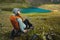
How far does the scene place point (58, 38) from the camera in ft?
29.4

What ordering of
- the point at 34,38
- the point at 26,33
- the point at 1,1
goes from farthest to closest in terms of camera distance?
the point at 1,1 < the point at 26,33 < the point at 34,38

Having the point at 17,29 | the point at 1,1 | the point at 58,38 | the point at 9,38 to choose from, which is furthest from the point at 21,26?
the point at 1,1

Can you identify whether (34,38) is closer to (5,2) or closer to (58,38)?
(58,38)

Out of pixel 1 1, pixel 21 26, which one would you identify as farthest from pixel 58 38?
pixel 1 1

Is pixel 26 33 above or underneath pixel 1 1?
above

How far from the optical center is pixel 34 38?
8680 millimetres

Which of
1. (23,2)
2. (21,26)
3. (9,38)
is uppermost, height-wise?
(21,26)

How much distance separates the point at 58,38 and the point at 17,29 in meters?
1.70

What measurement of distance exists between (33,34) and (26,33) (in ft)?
1.23

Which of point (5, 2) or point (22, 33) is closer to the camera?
point (22, 33)

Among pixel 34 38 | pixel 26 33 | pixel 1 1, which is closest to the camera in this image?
pixel 34 38

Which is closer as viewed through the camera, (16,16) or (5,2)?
(16,16)

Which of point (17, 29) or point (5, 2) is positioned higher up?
point (17, 29)

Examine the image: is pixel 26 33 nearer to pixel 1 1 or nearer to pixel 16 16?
pixel 16 16
